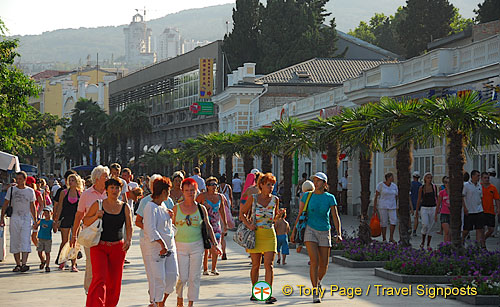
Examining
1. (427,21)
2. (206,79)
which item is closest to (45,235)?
(427,21)

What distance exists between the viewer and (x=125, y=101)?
388 feet

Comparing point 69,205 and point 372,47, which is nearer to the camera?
point 69,205

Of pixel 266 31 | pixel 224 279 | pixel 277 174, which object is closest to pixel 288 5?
pixel 266 31

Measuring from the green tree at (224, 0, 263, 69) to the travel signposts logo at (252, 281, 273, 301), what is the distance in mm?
66963

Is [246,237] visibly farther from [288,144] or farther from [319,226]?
[288,144]

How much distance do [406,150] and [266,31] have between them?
57484 mm

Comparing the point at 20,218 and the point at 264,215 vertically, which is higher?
the point at 264,215

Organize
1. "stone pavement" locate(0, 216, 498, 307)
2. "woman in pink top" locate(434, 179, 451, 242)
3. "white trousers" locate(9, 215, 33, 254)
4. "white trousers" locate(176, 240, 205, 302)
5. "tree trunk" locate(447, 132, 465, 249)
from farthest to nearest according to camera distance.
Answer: "woman in pink top" locate(434, 179, 451, 242), "white trousers" locate(9, 215, 33, 254), "tree trunk" locate(447, 132, 465, 249), "stone pavement" locate(0, 216, 498, 307), "white trousers" locate(176, 240, 205, 302)

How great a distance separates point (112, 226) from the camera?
34.3ft

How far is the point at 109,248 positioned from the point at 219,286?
3548 mm

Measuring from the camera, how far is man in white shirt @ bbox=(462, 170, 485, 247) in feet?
63.6

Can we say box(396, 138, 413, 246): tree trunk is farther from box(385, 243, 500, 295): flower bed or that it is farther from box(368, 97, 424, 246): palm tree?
box(385, 243, 500, 295): flower bed

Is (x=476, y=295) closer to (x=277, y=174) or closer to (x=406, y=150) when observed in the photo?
(x=406, y=150)

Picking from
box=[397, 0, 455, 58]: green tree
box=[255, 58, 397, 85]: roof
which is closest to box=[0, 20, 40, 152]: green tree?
box=[255, 58, 397, 85]: roof
